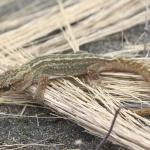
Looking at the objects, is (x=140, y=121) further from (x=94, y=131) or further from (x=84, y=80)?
(x=84, y=80)

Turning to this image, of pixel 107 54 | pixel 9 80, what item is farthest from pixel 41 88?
pixel 107 54

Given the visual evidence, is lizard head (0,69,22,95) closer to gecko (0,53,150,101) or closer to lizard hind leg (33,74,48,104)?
gecko (0,53,150,101)

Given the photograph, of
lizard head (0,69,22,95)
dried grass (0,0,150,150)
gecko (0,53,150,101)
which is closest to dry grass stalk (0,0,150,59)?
dried grass (0,0,150,150)

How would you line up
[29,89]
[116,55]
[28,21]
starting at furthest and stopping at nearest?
[28,21], [116,55], [29,89]

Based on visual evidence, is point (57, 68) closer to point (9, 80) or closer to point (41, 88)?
point (41, 88)

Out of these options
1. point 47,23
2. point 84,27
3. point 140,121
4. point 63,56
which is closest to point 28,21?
point 47,23

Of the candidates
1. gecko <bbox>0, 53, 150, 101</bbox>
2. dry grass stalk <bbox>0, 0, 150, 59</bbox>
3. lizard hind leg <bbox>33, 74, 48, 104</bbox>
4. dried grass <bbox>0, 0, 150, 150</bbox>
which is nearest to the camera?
dried grass <bbox>0, 0, 150, 150</bbox>
